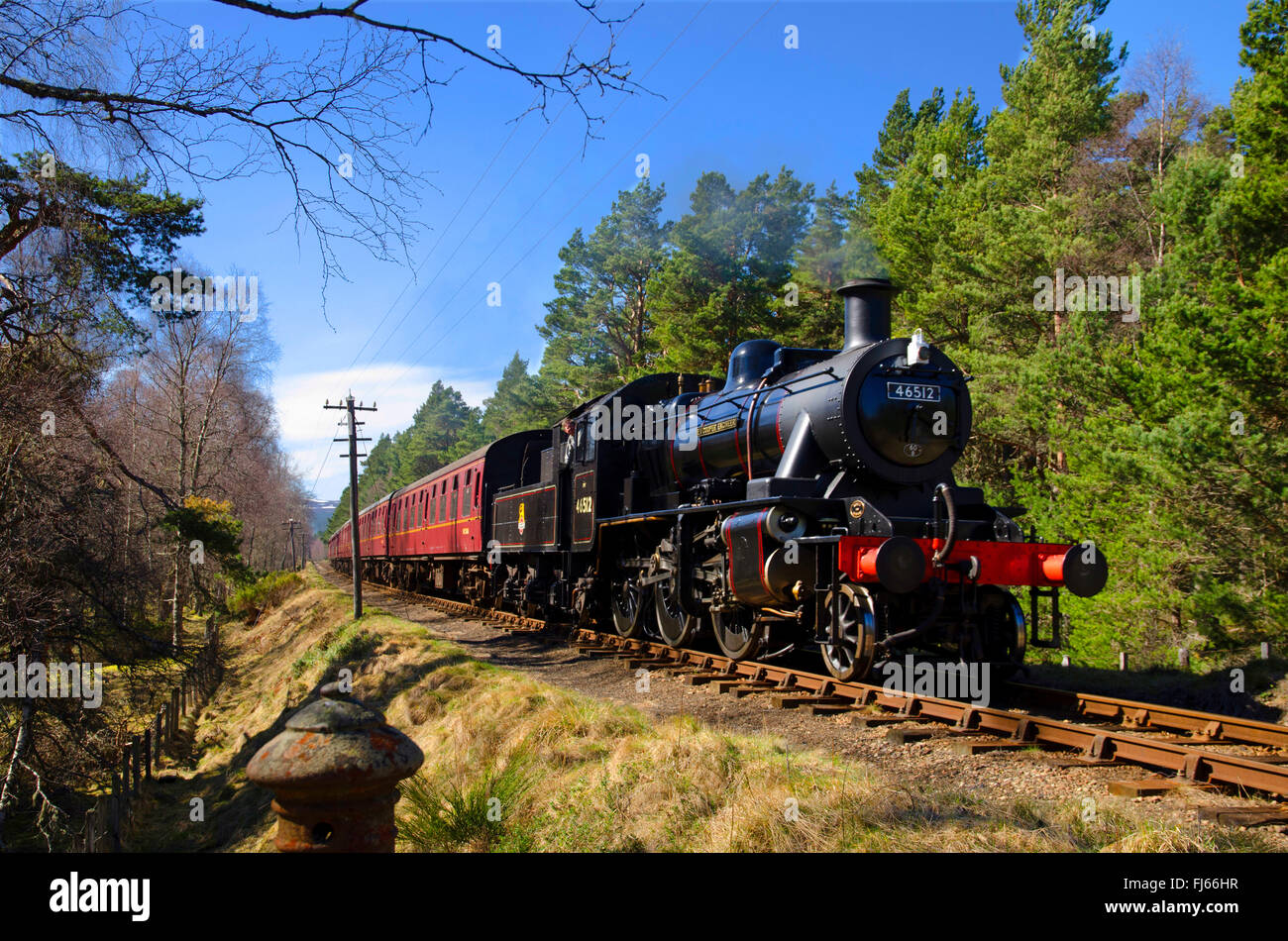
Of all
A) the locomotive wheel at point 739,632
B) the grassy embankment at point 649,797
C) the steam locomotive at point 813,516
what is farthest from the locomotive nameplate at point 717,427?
the grassy embankment at point 649,797

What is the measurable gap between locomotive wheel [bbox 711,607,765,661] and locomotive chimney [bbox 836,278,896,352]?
3.37 meters

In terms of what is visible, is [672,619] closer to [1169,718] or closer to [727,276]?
[1169,718]

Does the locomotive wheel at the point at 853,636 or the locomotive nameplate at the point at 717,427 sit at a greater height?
the locomotive nameplate at the point at 717,427

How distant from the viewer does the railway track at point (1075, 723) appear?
519 cm

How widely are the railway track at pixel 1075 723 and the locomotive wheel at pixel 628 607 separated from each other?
282cm

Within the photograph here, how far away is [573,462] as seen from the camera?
13.7m

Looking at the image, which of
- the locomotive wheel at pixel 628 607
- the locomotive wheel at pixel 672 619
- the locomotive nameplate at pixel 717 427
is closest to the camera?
the locomotive nameplate at pixel 717 427

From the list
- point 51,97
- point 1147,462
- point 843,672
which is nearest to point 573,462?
point 843,672

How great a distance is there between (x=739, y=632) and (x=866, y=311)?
4.06 meters

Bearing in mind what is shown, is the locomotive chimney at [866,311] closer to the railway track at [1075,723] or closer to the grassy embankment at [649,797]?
the railway track at [1075,723]

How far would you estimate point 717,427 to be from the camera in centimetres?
1045

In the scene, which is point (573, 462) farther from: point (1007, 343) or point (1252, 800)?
point (1007, 343)

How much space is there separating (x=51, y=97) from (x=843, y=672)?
24.5ft
